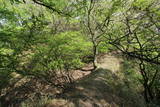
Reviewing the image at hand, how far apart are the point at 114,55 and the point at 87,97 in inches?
237

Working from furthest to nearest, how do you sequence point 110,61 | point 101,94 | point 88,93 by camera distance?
point 110,61 → point 101,94 → point 88,93

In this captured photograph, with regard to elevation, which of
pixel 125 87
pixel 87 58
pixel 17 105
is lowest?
pixel 17 105

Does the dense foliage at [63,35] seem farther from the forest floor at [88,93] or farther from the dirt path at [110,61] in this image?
the dirt path at [110,61]

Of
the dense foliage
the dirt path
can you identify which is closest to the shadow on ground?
the dense foliage

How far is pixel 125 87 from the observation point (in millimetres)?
6105

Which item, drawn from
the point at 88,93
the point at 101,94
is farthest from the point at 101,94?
the point at 88,93

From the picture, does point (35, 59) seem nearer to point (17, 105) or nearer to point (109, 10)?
point (17, 105)

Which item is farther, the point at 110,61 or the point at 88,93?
the point at 110,61

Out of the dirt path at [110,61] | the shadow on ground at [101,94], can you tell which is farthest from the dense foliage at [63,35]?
the dirt path at [110,61]

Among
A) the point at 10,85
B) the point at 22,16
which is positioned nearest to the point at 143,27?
the point at 22,16

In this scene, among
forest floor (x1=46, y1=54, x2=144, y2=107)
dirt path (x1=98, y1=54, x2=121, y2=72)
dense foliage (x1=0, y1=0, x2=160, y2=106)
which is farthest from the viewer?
dirt path (x1=98, y1=54, x2=121, y2=72)

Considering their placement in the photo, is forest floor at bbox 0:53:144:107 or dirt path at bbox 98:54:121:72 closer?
forest floor at bbox 0:53:144:107

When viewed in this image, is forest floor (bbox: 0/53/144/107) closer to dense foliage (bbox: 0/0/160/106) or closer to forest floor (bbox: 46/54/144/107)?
forest floor (bbox: 46/54/144/107)

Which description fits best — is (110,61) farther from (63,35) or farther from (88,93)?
(63,35)
